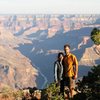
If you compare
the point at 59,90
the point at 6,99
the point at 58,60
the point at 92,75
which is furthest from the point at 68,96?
the point at 92,75

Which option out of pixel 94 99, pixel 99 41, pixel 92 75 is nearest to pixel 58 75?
pixel 94 99

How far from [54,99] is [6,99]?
3507 mm

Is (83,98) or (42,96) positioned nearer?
(83,98)

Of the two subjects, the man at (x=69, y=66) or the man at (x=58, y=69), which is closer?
the man at (x=69, y=66)

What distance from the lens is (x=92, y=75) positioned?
23734 millimetres

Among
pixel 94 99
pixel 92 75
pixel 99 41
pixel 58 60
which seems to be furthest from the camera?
pixel 99 41

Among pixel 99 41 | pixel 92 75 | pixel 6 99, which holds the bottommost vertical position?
pixel 6 99

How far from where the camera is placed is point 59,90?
1870cm

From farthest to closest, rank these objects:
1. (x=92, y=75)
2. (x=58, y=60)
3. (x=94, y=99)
→ (x=92, y=75)
(x=58, y=60)
(x=94, y=99)

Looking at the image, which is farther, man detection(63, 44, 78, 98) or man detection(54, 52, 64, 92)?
man detection(54, 52, 64, 92)

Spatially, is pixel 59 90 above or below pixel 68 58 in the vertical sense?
below

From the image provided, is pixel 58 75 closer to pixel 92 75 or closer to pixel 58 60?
pixel 58 60

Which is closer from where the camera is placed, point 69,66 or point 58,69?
point 69,66

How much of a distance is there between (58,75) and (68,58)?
1.01 m
